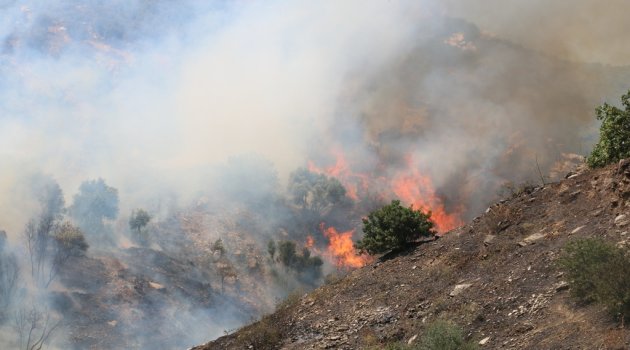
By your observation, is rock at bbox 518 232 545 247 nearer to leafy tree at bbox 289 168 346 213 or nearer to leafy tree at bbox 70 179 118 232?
leafy tree at bbox 70 179 118 232

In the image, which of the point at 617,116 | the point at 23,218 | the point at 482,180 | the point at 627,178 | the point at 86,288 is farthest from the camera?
the point at 482,180

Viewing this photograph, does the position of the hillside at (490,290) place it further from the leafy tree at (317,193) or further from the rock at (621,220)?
the leafy tree at (317,193)

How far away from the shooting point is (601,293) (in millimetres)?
10102

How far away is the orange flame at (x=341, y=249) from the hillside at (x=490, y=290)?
146 feet

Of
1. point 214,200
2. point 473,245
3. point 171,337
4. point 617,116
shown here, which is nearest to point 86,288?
point 171,337

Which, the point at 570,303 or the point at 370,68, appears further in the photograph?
the point at 370,68

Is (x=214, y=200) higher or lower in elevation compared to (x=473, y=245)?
higher

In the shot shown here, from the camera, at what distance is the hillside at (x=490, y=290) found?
37.5 ft

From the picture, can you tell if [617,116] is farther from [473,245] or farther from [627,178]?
[473,245]

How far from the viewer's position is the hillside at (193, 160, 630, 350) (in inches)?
450

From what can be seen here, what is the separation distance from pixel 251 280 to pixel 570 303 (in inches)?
1956

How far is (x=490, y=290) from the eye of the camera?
14.1 m

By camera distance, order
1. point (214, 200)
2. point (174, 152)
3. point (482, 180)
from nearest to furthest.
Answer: point (214, 200) → point (482, 180) → point (174, 152)

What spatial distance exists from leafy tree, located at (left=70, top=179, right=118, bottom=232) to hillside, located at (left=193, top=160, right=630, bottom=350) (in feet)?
155
